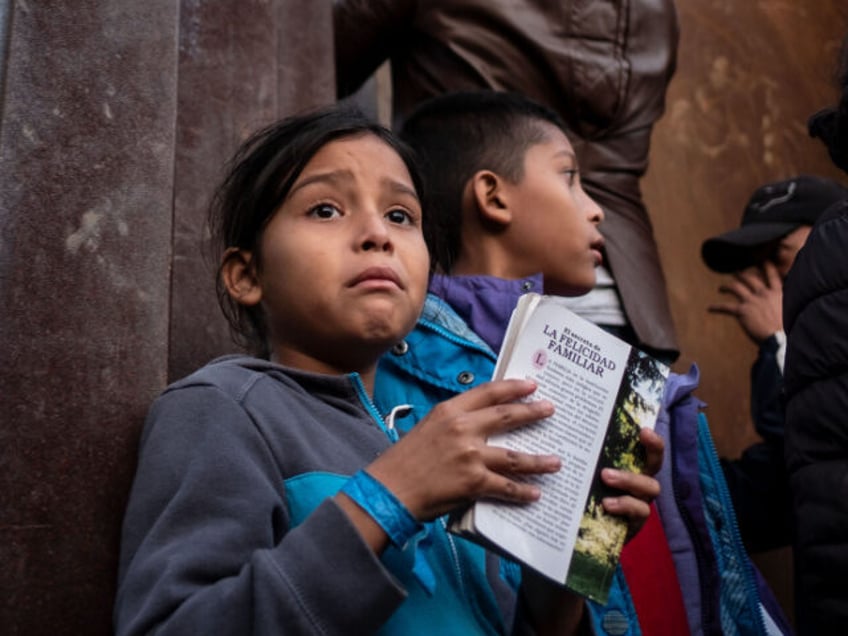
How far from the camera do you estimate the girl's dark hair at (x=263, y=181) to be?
165 centimetres

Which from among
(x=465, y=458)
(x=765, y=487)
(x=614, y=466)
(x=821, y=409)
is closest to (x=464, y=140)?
(x=765, y=487)

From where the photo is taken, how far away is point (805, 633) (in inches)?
75.5

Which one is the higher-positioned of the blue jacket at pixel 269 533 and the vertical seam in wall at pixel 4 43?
the vertical seam in wall at pixel 4 43

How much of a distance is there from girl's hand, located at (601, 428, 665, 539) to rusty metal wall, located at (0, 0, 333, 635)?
24.8 inches

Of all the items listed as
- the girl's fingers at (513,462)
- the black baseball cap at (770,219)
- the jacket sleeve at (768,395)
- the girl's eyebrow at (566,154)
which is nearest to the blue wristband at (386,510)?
the girl's fingers at (513,462)

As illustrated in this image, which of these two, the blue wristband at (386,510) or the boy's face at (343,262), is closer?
the blue wristband at (386,510)

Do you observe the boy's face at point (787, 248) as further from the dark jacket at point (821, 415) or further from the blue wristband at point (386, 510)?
the blue wristband at point (386, 510)

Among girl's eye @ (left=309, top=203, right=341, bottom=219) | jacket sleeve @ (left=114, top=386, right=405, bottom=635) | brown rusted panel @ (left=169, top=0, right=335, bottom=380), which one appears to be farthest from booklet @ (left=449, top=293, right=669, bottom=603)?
brown rusted panel @ (left=169, top=0, right=335, bottom=380)

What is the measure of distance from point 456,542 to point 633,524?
0.90ft

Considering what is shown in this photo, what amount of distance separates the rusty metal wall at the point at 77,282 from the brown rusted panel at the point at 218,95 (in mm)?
380

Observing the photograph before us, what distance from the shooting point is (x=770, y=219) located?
2920mm

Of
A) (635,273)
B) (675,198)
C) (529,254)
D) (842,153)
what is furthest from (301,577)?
(675,198)

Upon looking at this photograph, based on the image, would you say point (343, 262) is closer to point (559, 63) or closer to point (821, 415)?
point (821, 415)

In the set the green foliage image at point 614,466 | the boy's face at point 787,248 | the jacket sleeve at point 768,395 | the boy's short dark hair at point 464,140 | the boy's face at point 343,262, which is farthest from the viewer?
the boy's face at point 787,248
